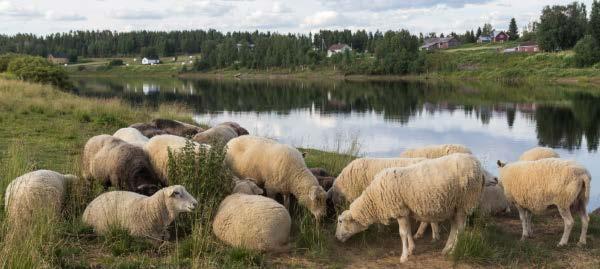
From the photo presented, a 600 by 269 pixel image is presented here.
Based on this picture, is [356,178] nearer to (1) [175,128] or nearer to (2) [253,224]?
(2) [253,224]

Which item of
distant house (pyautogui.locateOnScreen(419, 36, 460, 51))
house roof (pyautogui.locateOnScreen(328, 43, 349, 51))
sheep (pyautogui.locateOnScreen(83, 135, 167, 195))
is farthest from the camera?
house roof (pyautogui.locateOnScreen(328, 43, 349, 51))

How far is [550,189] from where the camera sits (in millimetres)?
8492

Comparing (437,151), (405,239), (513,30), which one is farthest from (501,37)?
(405,239)

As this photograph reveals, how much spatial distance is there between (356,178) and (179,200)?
3340 millimetres

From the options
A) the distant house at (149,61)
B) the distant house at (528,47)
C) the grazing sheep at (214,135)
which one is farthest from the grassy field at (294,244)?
the distant house at (149,61)

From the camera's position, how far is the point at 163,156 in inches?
398

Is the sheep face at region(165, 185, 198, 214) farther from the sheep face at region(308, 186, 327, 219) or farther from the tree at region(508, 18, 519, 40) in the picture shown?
the tree at region(508, 18, 519, 40)

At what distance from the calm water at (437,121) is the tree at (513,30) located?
94.4 meters

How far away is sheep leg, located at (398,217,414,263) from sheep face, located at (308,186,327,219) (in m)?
1.73

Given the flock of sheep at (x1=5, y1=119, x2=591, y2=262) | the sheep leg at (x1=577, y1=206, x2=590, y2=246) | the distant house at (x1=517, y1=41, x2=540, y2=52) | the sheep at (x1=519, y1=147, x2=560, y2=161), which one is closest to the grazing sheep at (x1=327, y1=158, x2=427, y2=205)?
the flock of sheep at (x1=5, y1=119, x2=591, y2=262)

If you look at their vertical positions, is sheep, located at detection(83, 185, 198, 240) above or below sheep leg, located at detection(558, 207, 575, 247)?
above

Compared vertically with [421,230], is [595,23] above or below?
above

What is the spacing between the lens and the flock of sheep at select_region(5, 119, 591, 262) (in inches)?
299

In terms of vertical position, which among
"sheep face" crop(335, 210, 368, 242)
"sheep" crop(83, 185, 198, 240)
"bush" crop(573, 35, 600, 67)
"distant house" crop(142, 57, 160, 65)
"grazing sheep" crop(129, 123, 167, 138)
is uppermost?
"distant house" crop(142, 57, 160, 65)
